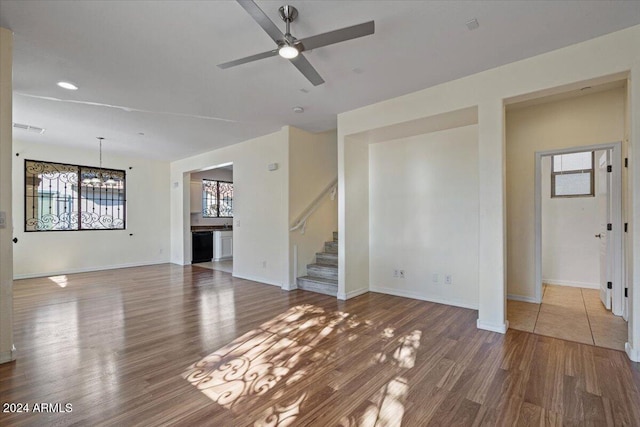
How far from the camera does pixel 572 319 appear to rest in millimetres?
3461

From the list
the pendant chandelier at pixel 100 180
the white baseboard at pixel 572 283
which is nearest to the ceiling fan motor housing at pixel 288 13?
the white baseboard at pixel 572 283

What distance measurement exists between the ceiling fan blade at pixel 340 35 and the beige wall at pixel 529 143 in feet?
11.2

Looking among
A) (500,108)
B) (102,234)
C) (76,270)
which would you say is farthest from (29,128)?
(500,108)

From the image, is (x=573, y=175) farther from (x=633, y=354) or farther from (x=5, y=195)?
(x=5, y=195)

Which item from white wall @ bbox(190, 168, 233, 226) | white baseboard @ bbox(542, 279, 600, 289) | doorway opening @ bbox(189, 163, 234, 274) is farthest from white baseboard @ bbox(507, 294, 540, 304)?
white wall @ bbox(190, 168, 233, 226)

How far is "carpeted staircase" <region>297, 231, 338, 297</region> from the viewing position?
4781 millimetres

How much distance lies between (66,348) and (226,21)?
3376 millimetres

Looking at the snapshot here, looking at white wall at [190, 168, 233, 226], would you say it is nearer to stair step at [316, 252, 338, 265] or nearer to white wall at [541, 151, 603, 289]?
stair step at [316, 252, 338, 265]

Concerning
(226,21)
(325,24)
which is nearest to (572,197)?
(325,24)

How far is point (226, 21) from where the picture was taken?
231cm

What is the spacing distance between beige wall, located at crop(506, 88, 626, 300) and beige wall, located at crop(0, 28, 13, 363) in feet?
19.1

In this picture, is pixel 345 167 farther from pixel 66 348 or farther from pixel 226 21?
pixel 66 348

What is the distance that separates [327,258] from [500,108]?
3.58 meters

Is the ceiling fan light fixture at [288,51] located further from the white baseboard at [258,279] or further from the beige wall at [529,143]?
Answer: the white baseboard at [258,279]
